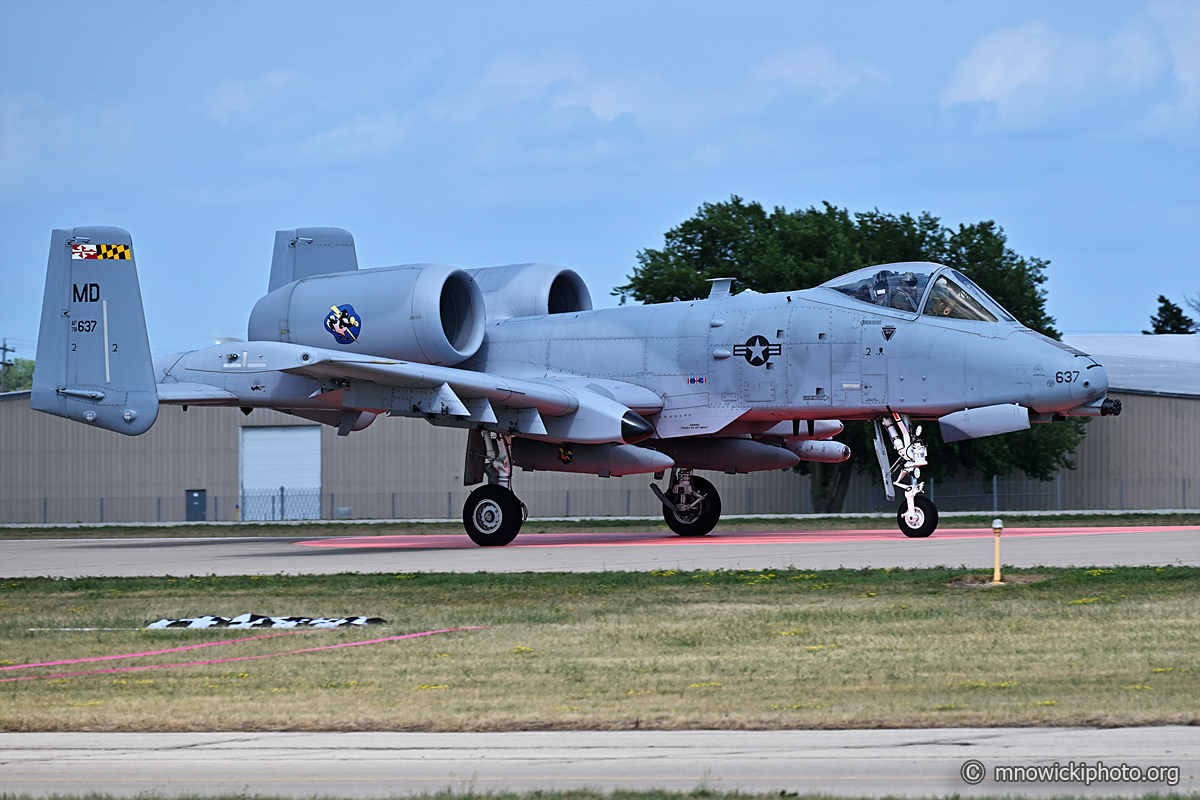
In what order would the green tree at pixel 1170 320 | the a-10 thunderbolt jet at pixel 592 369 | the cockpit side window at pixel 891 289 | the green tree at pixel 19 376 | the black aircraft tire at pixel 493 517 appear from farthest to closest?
1. the green tree at pixel 19 376
2. the green tree at pixel 1170 320
3. the black aircraft tire at pixel 493 517
4. the cockpit side window at pixel 891 289
5. the a-10 thunderbolt jet at pixel 592 369

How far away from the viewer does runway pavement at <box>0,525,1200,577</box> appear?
1716 centimetres

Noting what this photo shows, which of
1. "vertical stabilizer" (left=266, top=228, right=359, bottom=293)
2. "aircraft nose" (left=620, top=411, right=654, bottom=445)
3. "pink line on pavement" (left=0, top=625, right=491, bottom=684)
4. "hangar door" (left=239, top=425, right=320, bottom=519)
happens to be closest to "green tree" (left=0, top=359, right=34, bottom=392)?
"hangar door" (left=239, top=425, right=320, bottom=519)

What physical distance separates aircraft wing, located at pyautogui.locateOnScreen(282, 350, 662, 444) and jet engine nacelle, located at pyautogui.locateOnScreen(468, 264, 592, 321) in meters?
3.71

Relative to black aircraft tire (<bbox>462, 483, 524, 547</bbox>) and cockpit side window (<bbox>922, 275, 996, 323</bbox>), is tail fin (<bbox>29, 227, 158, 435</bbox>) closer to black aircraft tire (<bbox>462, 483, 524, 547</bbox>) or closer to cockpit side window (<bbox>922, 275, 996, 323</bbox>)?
black aircraft tire (<bbox>462, 483, 524, 547</bbox>)

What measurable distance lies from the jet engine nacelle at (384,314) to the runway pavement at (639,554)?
3.65 meters

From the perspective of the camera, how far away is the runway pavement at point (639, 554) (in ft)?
56.3

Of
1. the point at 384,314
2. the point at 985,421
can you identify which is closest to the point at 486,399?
the point at 384,314

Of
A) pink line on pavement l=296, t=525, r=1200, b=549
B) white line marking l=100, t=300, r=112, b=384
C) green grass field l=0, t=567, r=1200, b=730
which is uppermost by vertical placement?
white line marking l=100, t=300, r=112, b=384

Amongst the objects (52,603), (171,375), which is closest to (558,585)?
(52,603)

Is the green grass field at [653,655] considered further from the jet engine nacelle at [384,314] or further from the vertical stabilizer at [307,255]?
the vertical stabilizer at [307,255]

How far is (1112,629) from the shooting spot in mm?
10648

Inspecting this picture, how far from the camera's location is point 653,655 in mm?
10031

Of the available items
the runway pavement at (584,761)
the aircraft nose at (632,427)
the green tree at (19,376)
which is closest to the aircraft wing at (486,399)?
the aircraft nose at (632,427)

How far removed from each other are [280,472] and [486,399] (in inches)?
1068
